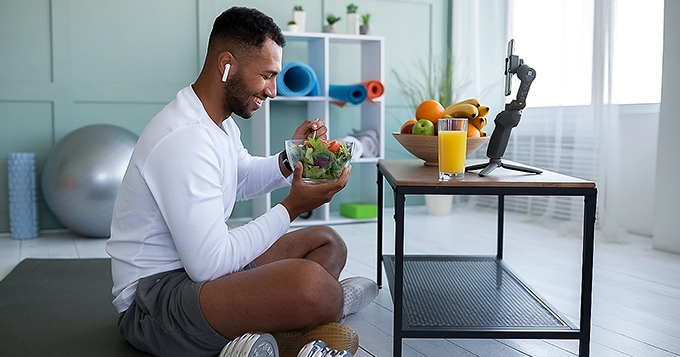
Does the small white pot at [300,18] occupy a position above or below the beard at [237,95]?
above

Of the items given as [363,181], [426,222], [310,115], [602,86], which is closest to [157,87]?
[310,115]

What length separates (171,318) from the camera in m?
1.54

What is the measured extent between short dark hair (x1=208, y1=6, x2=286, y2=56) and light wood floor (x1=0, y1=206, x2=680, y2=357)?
92 centimetres

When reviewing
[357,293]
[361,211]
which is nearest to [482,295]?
[357,293]

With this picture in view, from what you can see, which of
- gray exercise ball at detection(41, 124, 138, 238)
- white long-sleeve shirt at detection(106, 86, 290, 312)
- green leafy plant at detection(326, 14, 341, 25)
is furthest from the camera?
green leafy plant at detection(326, 14, 341, 25)

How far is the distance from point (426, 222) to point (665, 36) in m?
1.77

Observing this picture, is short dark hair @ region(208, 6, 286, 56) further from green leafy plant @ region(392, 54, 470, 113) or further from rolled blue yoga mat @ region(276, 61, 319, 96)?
green leafy plant @ region(392, 54, 470, 113)

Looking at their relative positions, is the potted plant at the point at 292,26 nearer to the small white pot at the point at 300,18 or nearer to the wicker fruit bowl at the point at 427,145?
the small white pot at the point at 300,18

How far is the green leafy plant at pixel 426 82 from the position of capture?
186 inches

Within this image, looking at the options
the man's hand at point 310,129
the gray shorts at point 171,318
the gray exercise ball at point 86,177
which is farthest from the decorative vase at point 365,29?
the gray shorts at point 171,318

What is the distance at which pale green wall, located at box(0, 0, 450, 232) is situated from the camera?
3.68 m

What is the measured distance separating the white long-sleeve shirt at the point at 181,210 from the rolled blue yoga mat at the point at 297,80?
2189mm

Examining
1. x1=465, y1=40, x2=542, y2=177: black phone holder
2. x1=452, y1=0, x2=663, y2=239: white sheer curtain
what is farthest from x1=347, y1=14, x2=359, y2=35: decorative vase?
x1=465, y1=40, x2=542, y2=177: black phone holder

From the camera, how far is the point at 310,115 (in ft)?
14.2
